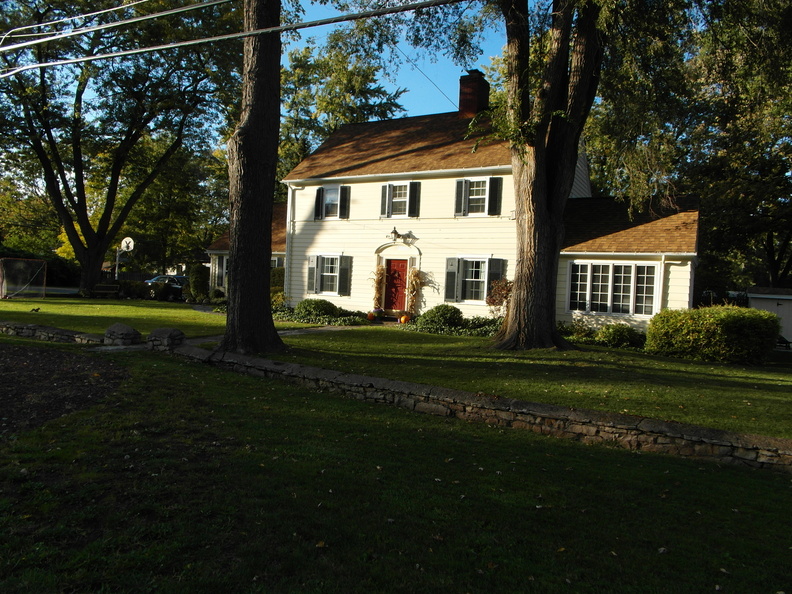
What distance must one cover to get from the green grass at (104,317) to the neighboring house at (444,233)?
422 centimetres

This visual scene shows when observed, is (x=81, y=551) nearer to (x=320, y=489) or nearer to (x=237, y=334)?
(x=320, y=489)

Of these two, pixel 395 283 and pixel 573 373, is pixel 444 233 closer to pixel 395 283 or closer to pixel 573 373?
pixel 395 283

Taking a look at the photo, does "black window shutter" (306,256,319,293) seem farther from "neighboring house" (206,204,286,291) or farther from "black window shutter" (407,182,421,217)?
"neighboring house" (206,204,286,291)

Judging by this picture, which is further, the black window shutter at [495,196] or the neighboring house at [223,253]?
the neighboring house at [223,253]

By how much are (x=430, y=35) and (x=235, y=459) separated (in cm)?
1247

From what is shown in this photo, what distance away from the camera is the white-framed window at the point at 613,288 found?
16703 millimetres

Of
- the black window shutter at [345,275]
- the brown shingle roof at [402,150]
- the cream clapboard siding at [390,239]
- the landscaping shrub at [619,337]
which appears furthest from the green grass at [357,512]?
the black window shutter at [345,275]

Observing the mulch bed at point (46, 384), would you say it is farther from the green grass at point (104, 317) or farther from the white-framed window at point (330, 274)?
the white-framed window at point (330, 274)

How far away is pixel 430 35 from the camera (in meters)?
14.3

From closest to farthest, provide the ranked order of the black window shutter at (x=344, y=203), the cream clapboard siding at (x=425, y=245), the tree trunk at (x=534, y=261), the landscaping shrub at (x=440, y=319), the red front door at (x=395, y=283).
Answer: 1. the tree trunk at (x=534, y=261)
2. the cream clapboard siding at (x=425, y=245)
3. the landscaping shrub at (x=440, y=319)
4. the red front door at (x=395, y=283)
5. the black window shutter at (x=344, y=203)

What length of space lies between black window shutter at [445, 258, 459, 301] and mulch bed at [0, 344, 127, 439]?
11813 mm

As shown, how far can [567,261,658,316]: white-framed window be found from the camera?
1670 cm

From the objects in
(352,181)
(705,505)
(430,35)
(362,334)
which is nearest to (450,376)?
(705,505)

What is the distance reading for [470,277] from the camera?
757 inches
